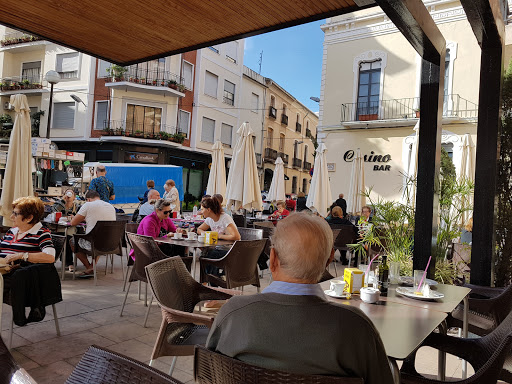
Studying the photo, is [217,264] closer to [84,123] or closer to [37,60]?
[84,123]

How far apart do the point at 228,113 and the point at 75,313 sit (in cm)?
2406

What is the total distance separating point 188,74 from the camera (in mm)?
25094

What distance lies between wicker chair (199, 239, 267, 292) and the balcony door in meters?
14.1

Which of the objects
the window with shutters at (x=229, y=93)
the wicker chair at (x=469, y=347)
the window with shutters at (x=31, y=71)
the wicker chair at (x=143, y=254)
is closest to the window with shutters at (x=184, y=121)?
the window with shutters at (x=229, y=93)

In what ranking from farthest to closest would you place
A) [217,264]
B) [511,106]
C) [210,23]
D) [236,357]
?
[511,106] < [217,264] < [210,23] < [236,357]

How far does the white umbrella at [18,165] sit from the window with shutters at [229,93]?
2195 cm

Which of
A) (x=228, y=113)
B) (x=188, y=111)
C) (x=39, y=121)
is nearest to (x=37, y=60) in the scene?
(x=39, y=121)

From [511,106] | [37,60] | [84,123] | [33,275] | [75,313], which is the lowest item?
[75,313]

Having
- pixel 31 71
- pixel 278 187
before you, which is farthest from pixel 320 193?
pixel 31 71

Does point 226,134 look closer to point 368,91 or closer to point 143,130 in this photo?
point 143,130

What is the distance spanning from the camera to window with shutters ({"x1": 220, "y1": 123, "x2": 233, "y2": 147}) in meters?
27.6

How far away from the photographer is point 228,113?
2784 centimetres

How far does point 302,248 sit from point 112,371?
2.43ft

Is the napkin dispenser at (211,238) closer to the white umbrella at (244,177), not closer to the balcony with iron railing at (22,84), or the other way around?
the white umbrella at (244,177)
